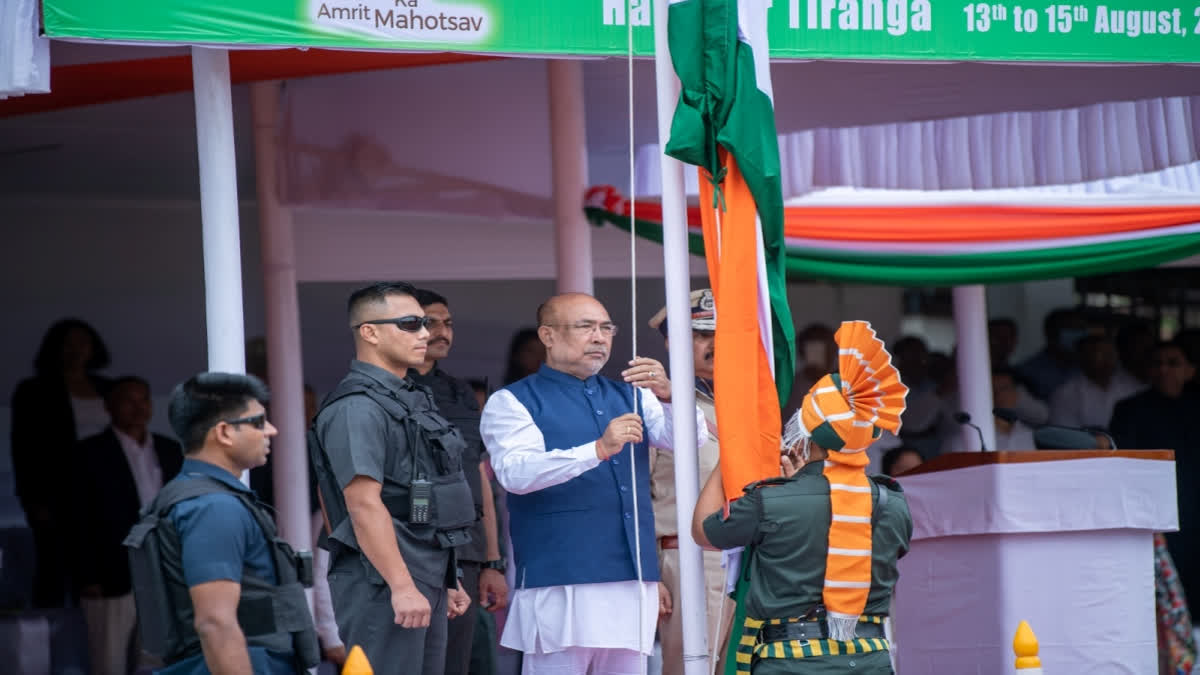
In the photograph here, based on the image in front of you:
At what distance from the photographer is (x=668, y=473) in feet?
18.6

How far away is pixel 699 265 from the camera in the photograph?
10.1 metres

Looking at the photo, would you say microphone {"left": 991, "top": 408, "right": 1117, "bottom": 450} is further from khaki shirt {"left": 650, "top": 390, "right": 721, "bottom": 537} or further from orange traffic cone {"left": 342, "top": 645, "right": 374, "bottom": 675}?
orange traffic cone {"left": 342, "top": 645, "right": 374, "bottom": 675}

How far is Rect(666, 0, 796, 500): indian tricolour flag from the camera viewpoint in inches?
178

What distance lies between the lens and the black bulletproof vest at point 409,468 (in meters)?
4.60

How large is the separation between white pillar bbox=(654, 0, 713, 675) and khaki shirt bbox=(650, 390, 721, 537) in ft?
2.96

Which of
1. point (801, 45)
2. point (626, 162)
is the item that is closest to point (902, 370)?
point (626, 162)

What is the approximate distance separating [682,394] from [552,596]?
0.85m

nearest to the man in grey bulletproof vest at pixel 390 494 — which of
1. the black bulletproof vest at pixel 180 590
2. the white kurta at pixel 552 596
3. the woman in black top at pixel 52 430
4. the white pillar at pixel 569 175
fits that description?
the white kurta at pixel 552 596

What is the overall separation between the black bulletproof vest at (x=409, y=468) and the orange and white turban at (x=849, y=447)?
3.76ft

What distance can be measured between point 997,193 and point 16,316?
19.2 ft

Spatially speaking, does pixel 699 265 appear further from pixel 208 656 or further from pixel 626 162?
pixel 208 656

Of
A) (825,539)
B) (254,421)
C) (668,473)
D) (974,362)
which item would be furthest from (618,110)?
(254,421)

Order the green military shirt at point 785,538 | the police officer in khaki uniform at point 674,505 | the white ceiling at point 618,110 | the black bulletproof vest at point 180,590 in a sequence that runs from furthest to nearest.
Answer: the white ceiling at point 618,110 < the police officer in khaki uniform at point 674,505 < the green military shirt at point 785,538 < the black bulletproof vest at point 180,590

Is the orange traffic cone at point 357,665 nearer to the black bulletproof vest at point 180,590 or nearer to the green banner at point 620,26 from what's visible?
the black bulletproof vest at point 180,590
